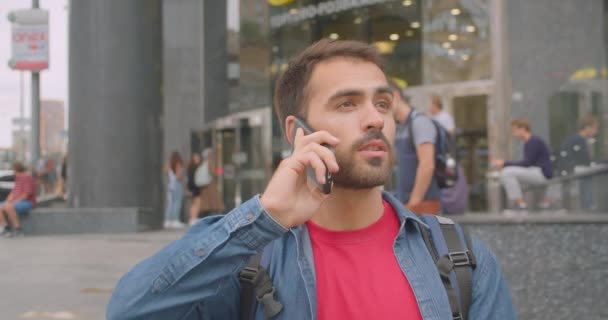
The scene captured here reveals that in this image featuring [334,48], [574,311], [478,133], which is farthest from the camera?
[478,133]

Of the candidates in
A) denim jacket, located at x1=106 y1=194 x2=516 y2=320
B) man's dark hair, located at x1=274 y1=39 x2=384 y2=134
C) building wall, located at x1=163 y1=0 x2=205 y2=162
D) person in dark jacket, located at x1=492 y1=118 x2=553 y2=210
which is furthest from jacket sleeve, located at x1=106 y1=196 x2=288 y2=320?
building wall, located at x1=163 y1=0 x2=205 y2=162

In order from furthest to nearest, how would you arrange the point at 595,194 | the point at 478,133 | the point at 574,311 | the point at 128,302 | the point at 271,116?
the point at 271,116 < the point at 478,133 < the point at 595,194 < the point at 574,311 < the point at 128,302

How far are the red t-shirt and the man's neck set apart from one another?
0.07 feet

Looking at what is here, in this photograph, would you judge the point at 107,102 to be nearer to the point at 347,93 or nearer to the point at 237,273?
the point at 347,93

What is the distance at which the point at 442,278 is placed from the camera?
2.06 m

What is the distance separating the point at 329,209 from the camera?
224 centimetres

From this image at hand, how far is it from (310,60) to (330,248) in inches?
24.4

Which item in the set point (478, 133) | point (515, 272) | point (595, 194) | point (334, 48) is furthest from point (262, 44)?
point (334, 48)

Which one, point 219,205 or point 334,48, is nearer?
point 334,48

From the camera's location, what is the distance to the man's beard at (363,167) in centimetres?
212

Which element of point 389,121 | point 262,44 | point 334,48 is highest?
point 262,44

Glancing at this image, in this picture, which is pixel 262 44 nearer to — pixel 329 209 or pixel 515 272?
pixel 515 272

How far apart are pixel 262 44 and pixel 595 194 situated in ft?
57.1

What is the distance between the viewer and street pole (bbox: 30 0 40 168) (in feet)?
56.9
